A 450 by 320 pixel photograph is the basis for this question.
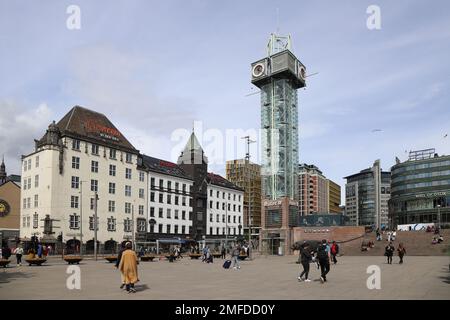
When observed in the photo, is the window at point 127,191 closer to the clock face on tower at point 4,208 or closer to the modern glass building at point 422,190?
the clock face on tower at point 4,208

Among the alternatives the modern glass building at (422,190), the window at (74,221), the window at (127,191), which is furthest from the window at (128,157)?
the modern glass building at (422,190)

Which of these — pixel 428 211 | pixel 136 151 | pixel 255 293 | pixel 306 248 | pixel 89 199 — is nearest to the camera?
pixel 255 293

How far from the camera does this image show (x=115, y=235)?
70500 millimetres

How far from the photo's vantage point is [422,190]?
117 meters

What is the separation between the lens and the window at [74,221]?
63.7 m

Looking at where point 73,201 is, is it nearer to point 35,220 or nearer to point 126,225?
point 35,220

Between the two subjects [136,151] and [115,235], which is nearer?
[115,235]

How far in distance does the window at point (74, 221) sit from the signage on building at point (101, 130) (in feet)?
44.7

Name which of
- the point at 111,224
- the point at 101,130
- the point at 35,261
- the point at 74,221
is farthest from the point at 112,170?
the point at 35,261

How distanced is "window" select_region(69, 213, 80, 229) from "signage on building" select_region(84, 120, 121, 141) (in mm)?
13629
